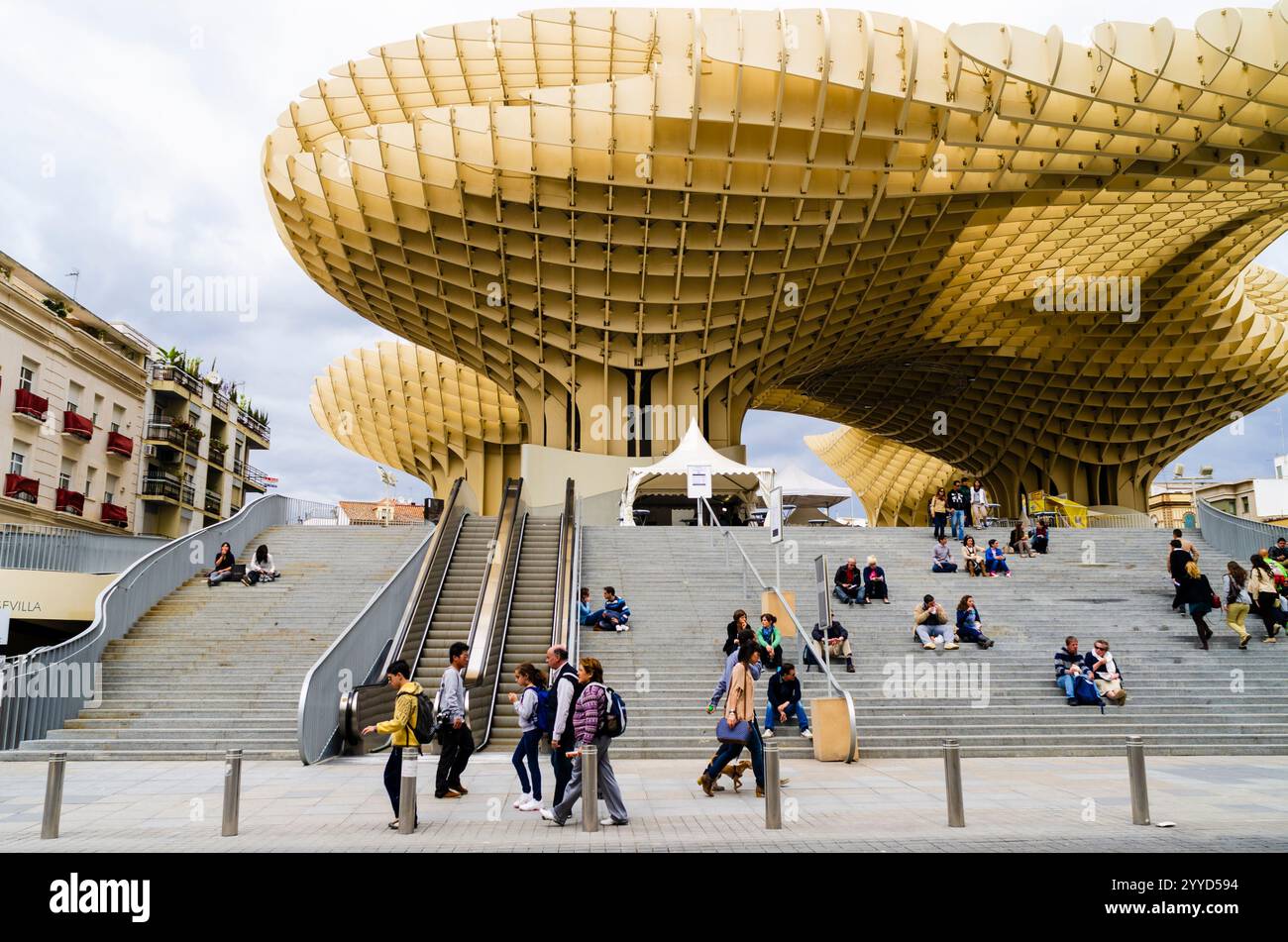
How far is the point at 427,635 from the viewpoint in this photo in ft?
48.8

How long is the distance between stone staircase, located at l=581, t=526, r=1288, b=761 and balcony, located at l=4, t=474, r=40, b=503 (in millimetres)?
19572

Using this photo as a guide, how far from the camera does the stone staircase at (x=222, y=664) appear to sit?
11.8 meters

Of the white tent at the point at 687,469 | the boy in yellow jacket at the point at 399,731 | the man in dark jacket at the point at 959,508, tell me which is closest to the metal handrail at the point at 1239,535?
the man in dark jacket at the point at 959,508

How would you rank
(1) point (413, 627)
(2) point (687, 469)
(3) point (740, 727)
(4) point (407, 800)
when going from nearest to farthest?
(4) point (407, 800) → (3) point (740, 727) → (1) point (413, 627) → (2) point (687, 469)

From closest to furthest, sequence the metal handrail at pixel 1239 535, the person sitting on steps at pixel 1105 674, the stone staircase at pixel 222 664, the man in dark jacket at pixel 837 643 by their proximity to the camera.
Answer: the stone staircase at pixel 222 664 < the person sitting on steps at pixel 1105 674 < the man in dark jacket at pixel 837 643 < the metal handrail at pixel 1239 535

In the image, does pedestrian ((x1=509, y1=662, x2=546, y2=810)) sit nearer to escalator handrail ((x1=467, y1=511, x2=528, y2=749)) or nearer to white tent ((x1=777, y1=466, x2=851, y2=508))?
escalator handrail ((x1=467, y1=511, x2=528, y2=749))

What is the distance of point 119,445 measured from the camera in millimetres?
35750

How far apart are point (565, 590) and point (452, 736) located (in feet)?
20.6

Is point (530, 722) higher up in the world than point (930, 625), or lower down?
lower down

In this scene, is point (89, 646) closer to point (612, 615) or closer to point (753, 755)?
point (612, 615)

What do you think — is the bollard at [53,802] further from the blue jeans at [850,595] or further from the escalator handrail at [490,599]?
the blue jeans at [850,595]

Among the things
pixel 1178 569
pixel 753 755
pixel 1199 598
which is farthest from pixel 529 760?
pixel 1178 569

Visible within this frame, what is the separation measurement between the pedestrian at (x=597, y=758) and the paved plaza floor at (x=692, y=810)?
18 centimetres
